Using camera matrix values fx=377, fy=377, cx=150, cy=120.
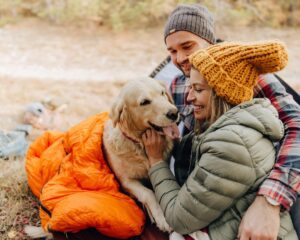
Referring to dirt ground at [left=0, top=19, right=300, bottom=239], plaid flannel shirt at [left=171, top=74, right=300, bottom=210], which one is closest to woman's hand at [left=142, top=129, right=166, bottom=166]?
plaid flannel shirt at [left=171, top=74, right=300, bottom=210]

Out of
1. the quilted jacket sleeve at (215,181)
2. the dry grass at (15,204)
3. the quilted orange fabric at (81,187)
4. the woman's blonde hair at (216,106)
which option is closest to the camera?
the quilted jacket sleeve at (215,181)

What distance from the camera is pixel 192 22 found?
106 inches

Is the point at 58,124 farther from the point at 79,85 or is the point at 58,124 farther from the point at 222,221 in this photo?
the point at 222,221

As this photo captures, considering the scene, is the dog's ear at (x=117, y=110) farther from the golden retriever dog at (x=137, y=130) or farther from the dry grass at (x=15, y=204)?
the dry grass at (x=15, y=204)

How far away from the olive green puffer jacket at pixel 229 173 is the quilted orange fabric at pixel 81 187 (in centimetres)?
52

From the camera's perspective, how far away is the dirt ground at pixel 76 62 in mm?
6500

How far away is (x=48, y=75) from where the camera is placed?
7.33 metres

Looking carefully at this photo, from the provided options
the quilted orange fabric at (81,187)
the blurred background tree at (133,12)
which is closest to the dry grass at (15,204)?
the quilted orange fabric at (81,187)

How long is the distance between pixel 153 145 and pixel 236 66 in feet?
2.54

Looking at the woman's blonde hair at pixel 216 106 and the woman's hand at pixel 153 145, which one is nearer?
the woman's blonde hair at pixel 216 106

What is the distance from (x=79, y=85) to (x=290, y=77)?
400 cm

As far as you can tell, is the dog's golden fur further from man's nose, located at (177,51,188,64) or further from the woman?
the woman

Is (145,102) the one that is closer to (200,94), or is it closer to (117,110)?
(117,110)

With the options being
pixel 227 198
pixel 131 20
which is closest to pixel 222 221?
pixel 227 198
